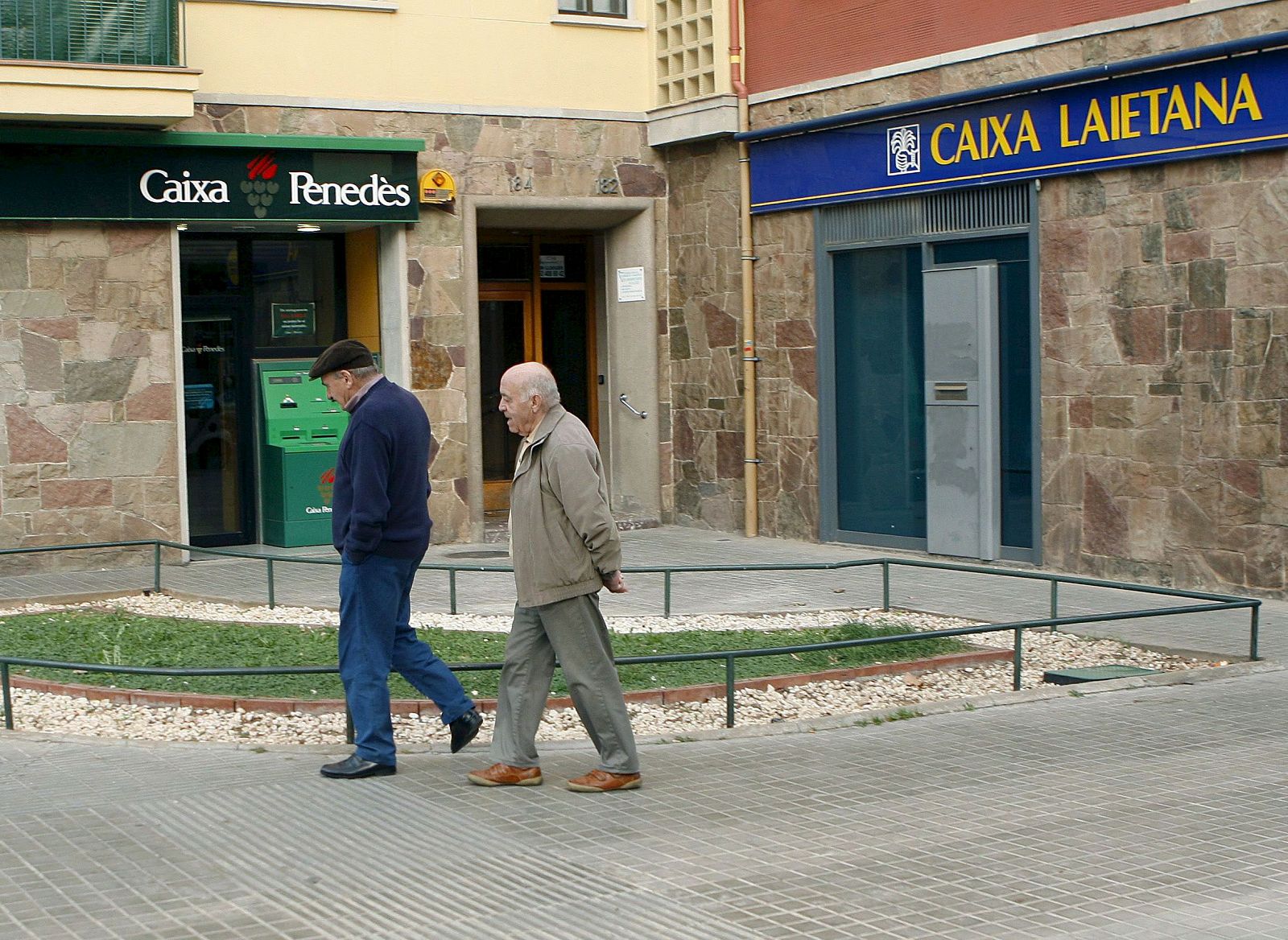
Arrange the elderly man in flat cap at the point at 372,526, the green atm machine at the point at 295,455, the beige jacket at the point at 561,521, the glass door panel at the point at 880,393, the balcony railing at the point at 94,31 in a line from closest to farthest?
the beige jacket at the point at 561,521
the elderly man in flat cap at the point at 372,526
the balcony railing at the point at 94,31
the glass door panel at the point at 880,393
the green atm machine at the point at 295,455

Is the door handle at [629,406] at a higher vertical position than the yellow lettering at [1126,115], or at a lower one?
lower

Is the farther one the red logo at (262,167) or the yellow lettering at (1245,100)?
the red logo at (262,167)

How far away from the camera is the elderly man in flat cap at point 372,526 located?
6.68 m

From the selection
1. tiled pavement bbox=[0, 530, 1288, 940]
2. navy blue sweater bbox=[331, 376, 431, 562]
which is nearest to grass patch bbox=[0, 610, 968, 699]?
tiled pavement bbox=[0, 530, 1288, 940]

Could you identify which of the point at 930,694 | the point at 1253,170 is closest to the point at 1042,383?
the point at 1253,170

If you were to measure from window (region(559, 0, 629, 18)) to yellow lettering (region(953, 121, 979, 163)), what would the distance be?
4.65 meters

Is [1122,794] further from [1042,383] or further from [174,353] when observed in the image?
[174,353]

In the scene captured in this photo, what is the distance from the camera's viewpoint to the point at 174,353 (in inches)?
584

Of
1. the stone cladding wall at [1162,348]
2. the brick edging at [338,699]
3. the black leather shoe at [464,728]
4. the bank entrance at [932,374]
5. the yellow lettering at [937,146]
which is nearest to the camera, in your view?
the black leather shoe at [464,728]

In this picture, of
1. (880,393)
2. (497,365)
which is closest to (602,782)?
(880,393)

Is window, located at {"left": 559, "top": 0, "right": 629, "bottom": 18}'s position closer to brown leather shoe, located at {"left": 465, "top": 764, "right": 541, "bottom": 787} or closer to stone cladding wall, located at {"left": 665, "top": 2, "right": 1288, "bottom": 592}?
stone cladding wall, located at {"left": 665, "top": 2, "right": 1288, "bottom": 592}

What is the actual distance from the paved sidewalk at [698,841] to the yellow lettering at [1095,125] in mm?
6275

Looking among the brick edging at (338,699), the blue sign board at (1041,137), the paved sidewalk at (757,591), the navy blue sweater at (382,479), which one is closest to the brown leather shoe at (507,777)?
the navy blue sweater at (382,479)

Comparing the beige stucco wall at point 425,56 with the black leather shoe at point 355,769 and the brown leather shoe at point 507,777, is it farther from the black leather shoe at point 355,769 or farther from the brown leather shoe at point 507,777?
the brown leather shoe at point 507,777
